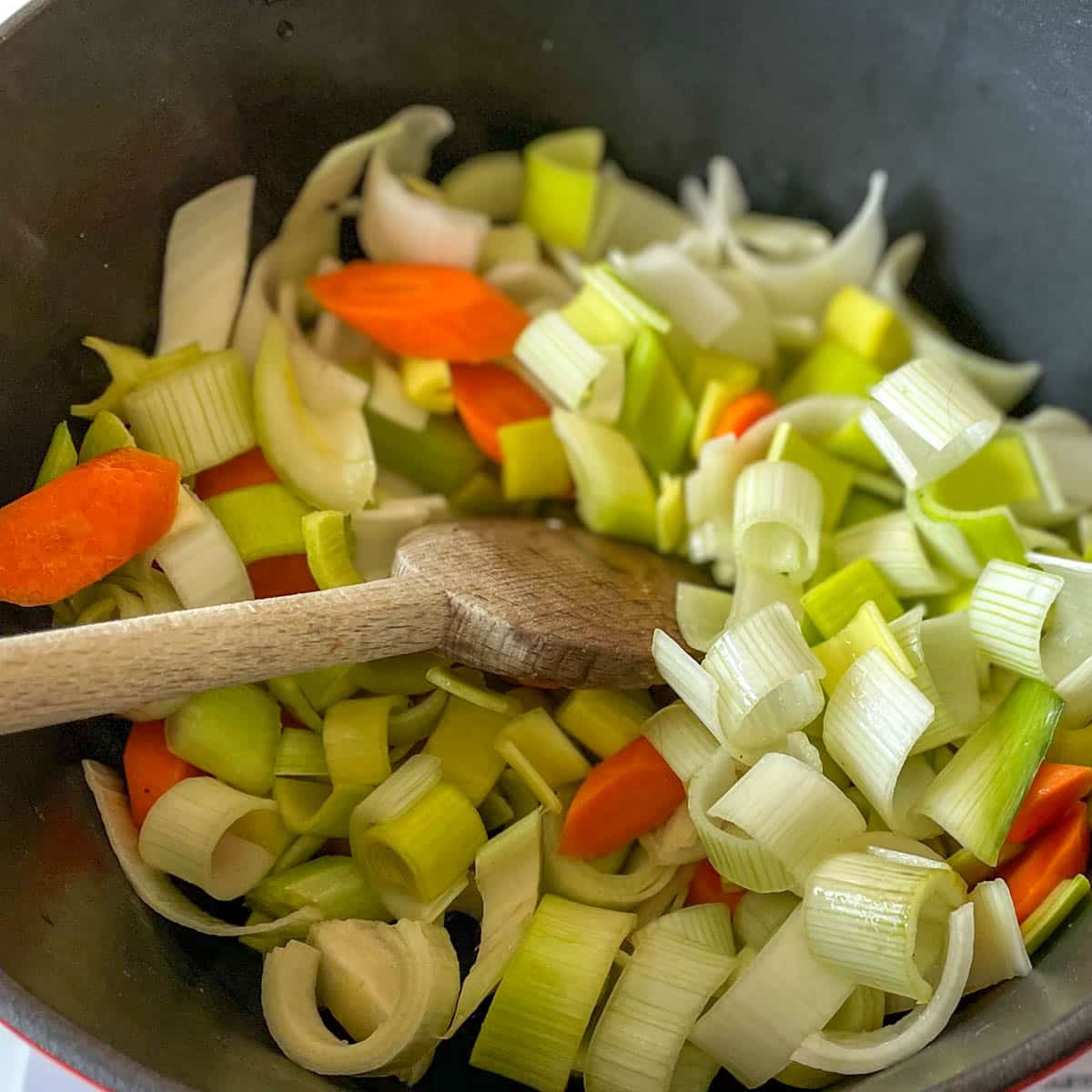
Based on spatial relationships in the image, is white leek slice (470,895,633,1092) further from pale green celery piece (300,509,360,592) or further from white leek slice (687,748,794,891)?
pale green celery piece (300,509,360,592)

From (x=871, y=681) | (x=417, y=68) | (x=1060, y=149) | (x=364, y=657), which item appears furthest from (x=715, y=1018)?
(x=417, y=68)

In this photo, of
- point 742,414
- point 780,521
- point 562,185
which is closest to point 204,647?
point 780,521

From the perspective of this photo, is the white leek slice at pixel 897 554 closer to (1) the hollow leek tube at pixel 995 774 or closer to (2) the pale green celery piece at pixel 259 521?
(1) the hollow leek tube at pixel 995 774

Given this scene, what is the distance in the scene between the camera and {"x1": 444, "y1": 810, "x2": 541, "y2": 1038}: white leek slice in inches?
44.2

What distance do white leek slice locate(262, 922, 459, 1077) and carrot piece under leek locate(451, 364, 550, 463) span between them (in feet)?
2.03

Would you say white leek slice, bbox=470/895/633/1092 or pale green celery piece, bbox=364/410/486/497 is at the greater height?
pale green celery piece, bbox=364/410/486/497

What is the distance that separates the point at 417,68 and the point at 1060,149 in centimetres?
83

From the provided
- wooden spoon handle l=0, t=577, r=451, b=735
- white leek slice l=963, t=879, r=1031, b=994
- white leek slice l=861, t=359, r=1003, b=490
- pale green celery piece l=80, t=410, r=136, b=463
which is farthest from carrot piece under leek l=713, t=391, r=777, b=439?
pale green celery piece l=80, t=410, r=136, b=463

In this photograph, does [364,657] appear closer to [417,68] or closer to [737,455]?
[737,455]

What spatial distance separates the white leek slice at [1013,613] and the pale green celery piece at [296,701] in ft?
2.41

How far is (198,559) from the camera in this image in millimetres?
1188

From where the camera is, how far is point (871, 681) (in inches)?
43.8

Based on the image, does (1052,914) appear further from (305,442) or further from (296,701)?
(305,442)

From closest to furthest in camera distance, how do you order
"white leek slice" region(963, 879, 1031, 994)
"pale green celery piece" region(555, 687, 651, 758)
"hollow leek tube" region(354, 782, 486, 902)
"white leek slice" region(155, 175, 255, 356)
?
1. "white leek slice" region(963, 879, 1031, 994)
2. "hollow leek tube" region(354, 782, 486, 902)
3. "pale green celery piece" region(555, 687, 651, 758)
4. "white leek slice" region(155, 175, 255, 356)
